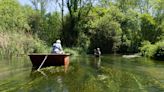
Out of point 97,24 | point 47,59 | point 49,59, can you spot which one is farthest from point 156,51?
point 47,59

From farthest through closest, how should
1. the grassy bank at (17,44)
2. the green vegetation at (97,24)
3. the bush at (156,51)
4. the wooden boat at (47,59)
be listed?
the green vegetation at (97,24) < the bush at (156,51) < the grassy bank at (17,44) < the wooden boat at (47,59)

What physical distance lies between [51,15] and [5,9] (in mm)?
15728

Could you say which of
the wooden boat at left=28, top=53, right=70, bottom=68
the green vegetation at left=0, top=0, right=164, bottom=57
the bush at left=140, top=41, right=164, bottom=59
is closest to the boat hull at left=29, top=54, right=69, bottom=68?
the wooden boat at left=28, top=53, right=70, bottom=68

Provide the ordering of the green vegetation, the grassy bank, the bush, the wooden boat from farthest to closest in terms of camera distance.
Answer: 1. the green vegetation
2. the bush
3. the grassy bank
4. the wooden boat

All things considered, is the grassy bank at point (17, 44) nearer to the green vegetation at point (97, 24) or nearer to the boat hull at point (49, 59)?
the boat hull at point (49, 59)

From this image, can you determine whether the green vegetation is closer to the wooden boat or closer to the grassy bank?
the grassy bank

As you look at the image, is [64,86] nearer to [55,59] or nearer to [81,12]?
[55,59]

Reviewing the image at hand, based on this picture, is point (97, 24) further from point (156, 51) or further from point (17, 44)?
point (17, 44)

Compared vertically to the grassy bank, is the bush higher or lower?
lower

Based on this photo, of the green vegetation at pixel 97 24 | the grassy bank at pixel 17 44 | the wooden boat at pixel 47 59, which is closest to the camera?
the wooden boat at pixel 47 59

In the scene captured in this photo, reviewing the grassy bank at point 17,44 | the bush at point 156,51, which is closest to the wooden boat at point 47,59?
the grassy bank at point 17,44

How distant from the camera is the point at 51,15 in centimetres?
5453

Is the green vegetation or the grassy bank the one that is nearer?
the grassy bank

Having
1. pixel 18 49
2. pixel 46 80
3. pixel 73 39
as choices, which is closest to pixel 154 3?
pixel 73 39
